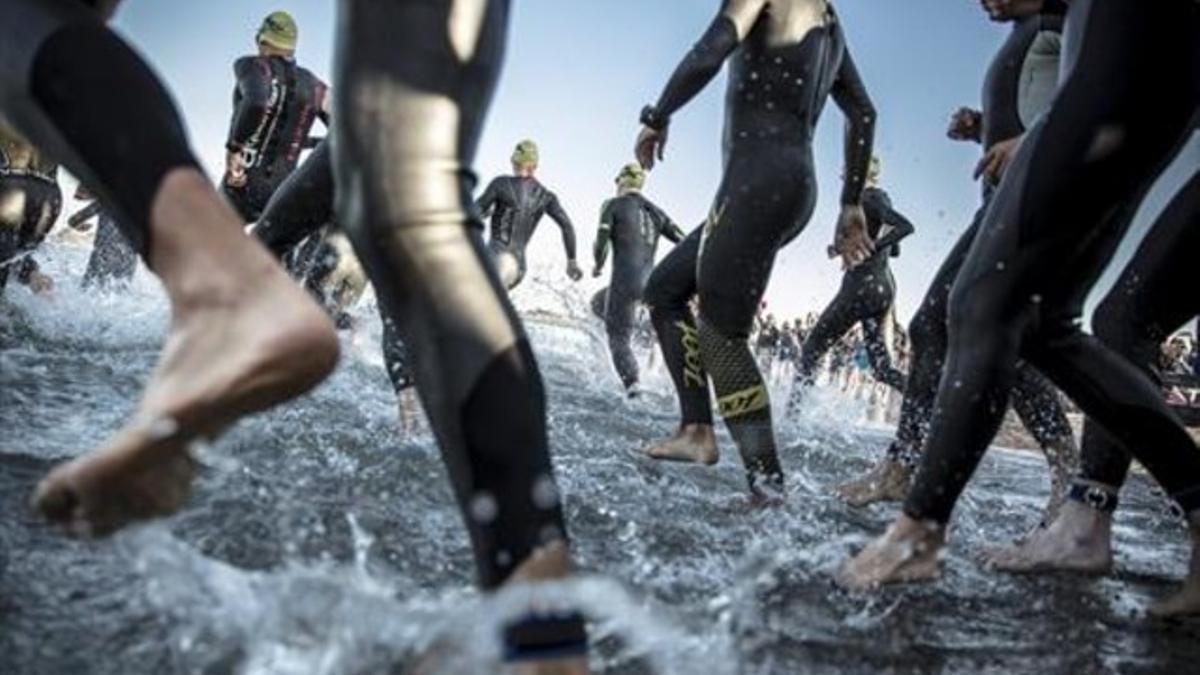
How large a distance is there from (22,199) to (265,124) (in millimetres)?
1271

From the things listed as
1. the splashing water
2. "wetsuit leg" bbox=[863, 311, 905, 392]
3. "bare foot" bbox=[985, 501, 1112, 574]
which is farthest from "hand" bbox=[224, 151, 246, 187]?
"bare foot" bbox=[985, 501, 1112, 574]

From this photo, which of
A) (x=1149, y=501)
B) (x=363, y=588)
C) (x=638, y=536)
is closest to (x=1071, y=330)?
(x=638, y=536)

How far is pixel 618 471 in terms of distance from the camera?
3371 millimetres

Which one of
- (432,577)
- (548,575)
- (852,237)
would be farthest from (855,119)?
(548,575)

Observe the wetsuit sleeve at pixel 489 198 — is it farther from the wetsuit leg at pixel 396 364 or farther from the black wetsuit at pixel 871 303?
the wetsuit leg at pixel 396 364

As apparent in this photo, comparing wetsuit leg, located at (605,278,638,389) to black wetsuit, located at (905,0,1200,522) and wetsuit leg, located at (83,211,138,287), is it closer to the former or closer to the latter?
wetsuit leg, located at (83,211,138,287)

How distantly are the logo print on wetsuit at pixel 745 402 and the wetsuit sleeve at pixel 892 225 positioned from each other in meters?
4.33

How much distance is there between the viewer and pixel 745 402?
3326mm

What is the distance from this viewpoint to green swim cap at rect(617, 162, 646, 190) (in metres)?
9.63

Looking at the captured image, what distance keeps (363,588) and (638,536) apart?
1121 millimetres

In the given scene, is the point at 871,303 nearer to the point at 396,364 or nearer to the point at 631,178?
the point at 631,178

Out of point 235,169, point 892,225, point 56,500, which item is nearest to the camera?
point 56,500

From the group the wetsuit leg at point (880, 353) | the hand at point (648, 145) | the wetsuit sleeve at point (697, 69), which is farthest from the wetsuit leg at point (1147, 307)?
the wetsuit leg at point (880, 353)

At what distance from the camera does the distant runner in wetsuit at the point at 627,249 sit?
9.19 m
